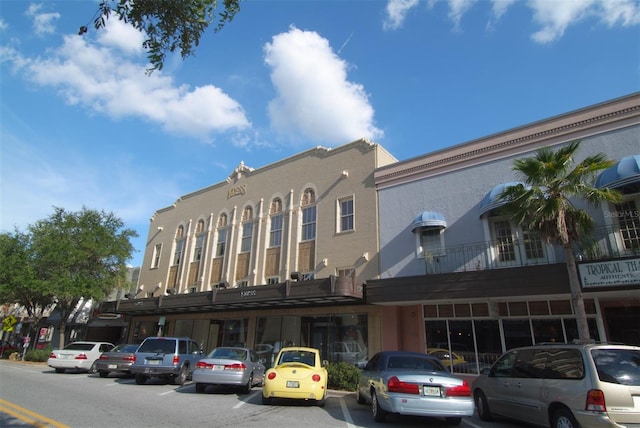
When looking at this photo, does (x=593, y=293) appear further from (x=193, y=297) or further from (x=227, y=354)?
(x=193, y=297)

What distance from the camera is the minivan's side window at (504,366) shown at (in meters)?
8.51

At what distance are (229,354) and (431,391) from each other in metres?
7.21

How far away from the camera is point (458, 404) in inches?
284

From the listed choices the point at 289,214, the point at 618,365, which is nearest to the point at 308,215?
the point at 289,214

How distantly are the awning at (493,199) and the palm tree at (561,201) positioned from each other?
2114 millimetres

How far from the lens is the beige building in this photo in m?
18.6

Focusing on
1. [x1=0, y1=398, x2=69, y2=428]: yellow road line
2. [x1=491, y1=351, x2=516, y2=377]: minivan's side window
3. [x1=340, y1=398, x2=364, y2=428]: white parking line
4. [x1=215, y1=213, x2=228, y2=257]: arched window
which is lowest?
[x1=0, y1=398, x2=69, y2=428]: yellow road line

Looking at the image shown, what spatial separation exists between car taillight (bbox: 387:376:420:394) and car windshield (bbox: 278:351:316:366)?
3172mm

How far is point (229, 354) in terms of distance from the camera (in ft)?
40.9

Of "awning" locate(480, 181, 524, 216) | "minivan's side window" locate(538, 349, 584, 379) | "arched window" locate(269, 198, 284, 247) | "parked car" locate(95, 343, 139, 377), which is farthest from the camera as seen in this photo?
"arched window" locate(269, 198, 284, 247)

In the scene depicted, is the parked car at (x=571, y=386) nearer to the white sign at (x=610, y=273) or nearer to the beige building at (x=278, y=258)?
the white sign at (x=610, y=273)

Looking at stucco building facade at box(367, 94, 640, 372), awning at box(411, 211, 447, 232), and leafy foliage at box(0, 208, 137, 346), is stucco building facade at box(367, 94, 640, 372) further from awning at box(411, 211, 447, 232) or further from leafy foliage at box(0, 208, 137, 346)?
leafy foliage at box(0, 208, 137, 346)

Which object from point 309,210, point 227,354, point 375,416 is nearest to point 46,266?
point 309,210

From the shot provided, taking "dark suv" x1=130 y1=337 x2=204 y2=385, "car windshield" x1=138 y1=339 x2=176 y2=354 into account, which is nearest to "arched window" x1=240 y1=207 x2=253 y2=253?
"dark suv" x1=130 y1=337 x2=204 y2=385
